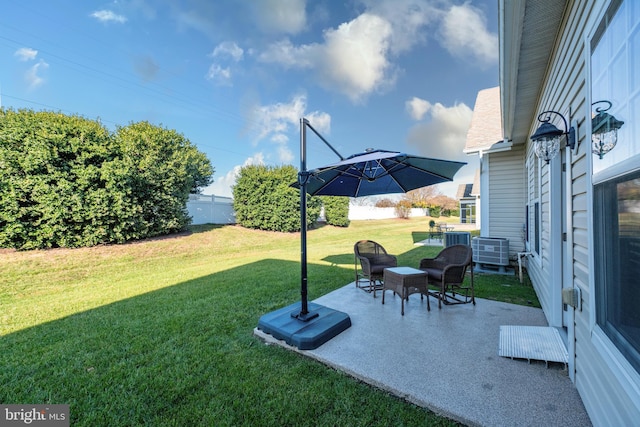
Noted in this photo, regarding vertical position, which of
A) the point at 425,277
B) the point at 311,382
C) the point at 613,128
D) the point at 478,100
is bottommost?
the point at 311,382

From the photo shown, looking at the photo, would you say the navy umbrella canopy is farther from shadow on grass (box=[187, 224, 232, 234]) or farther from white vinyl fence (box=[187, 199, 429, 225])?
white vinyl fence (box=[187, 199, 429, 225])

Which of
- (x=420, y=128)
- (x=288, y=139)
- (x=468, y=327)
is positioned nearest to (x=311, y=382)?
(x=468, y=327)

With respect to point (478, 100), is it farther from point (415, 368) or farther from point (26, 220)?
point (26, 220)

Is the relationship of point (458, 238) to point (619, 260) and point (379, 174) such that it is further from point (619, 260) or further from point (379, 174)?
point (619, 260)

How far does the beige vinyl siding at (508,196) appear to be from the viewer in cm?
678

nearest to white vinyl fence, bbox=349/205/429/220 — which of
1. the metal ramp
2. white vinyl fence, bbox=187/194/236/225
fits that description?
white vinyl fence, bbox=187/194/236/225

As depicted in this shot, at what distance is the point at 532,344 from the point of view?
2.66 metres

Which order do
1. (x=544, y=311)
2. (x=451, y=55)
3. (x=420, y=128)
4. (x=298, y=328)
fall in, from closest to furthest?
(x=298, y=328)
(x=544, y=311)
(x=451, y=55)
(x=420, y=128)

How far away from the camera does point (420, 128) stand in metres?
18.6

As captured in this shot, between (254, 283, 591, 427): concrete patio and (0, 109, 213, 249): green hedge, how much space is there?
296 inches

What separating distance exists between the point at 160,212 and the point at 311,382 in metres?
9.53

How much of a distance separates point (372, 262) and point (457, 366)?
2660mm

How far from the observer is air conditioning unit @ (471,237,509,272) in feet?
20.1

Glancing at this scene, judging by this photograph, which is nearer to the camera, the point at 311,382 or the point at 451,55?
the point at 311,382
